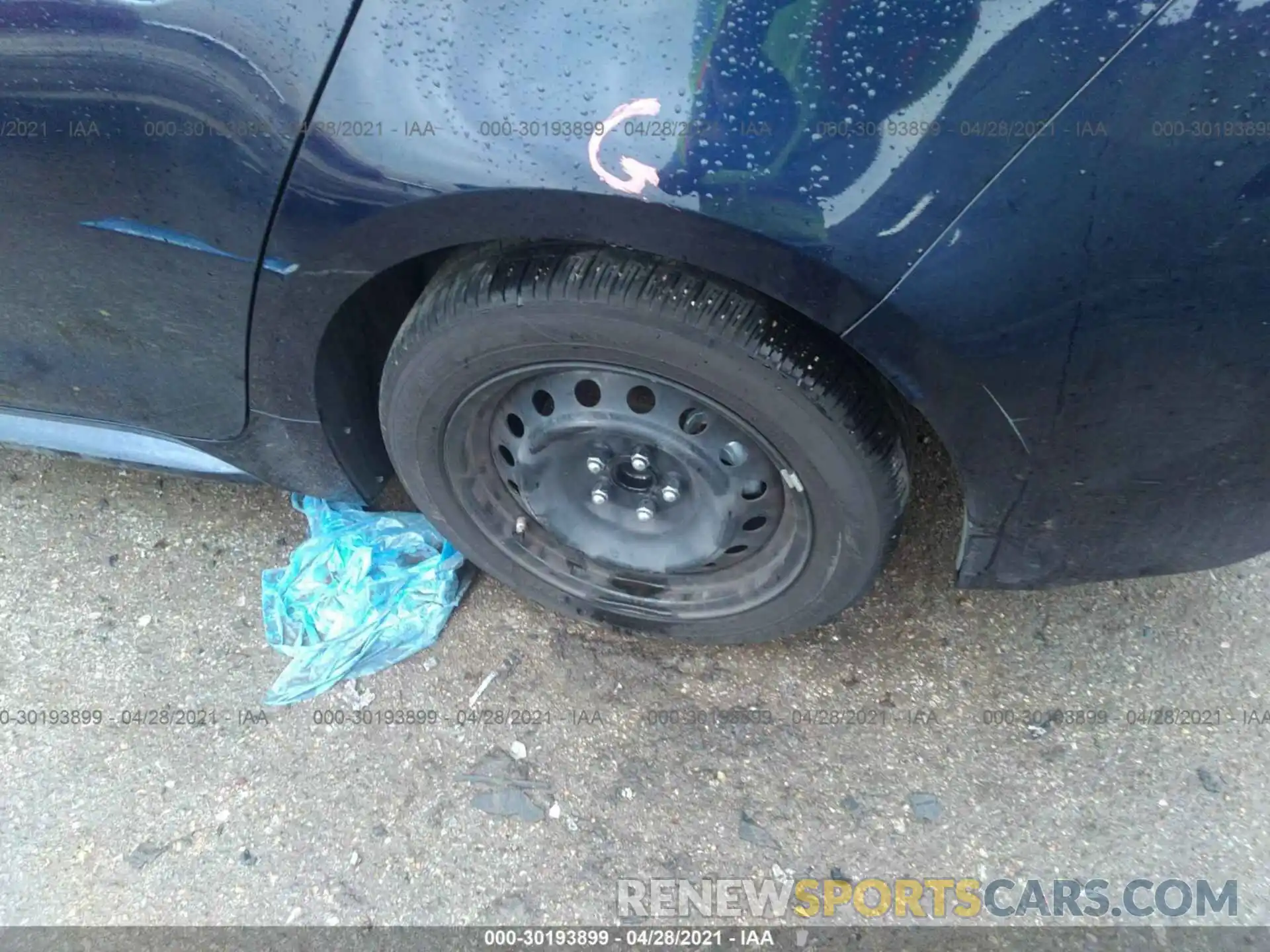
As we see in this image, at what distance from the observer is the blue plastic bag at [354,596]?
92.0 inches

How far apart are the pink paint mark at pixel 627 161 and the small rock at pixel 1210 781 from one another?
174cm

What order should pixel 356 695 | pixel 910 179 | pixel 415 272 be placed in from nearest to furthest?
pixel 910 179
pixel 415 272
pixel 356 695

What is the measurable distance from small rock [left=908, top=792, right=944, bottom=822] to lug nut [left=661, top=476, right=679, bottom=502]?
2.74 feet

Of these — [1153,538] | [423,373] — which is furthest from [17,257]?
[1153,538]

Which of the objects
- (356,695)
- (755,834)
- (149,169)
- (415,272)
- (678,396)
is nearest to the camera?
(149,169)

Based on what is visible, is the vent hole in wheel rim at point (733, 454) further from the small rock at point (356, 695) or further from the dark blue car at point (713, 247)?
the small rock at point (356, 695)

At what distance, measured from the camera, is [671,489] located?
2.00m

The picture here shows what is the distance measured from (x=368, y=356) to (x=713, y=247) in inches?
35.3

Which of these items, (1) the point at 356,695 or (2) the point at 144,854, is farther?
(1) the point at 356,695

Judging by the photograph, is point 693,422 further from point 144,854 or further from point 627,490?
point 144,854

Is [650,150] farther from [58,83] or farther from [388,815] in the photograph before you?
[388,815]

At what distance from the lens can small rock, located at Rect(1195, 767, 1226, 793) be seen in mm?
2072

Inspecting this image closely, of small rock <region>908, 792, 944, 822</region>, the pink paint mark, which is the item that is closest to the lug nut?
the pink paint mark

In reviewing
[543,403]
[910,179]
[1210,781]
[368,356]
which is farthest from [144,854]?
[1210,781]
